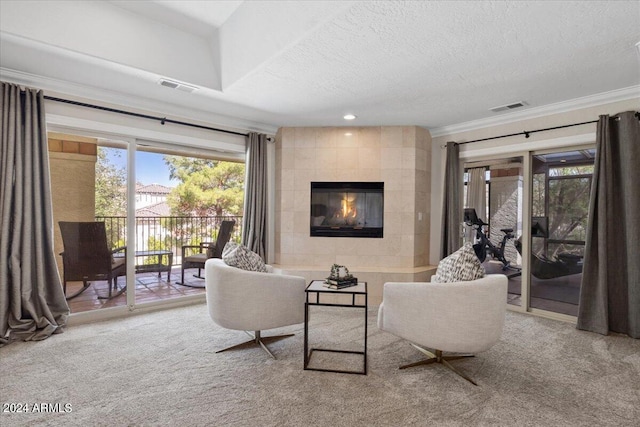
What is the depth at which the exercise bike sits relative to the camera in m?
4.53

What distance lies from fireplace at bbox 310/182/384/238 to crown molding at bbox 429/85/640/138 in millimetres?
1340

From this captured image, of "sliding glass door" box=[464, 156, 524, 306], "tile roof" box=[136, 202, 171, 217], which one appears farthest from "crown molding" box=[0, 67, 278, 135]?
"sliding glass door" box=[464, 156, 524, 306]

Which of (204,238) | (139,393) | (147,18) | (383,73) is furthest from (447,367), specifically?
(147,18)

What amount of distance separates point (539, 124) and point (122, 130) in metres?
4.94

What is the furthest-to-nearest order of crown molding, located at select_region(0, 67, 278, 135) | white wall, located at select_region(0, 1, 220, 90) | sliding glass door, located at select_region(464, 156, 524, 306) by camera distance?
sliding glass door, located at select_region(464, 156, 524, 306) → crown molding, located at select_region(0, 67, 278, 135) → white wall, located at select_region(0, 1, 220, 90)

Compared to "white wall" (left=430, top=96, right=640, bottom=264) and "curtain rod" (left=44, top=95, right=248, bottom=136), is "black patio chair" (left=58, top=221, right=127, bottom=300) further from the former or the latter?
"white wall" (left=430, top=96, right=640, bottom=264)

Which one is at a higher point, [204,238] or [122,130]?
[122,130]

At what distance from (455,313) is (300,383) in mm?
1193

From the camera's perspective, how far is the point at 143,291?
14.3ft

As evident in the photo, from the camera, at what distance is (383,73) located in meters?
3.02

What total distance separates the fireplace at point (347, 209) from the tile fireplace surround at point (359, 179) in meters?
0.08

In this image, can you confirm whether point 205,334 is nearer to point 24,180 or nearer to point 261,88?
point 24,180

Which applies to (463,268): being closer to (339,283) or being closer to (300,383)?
(339,283)

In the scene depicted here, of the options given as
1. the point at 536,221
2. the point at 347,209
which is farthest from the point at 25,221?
the point at 536,221
